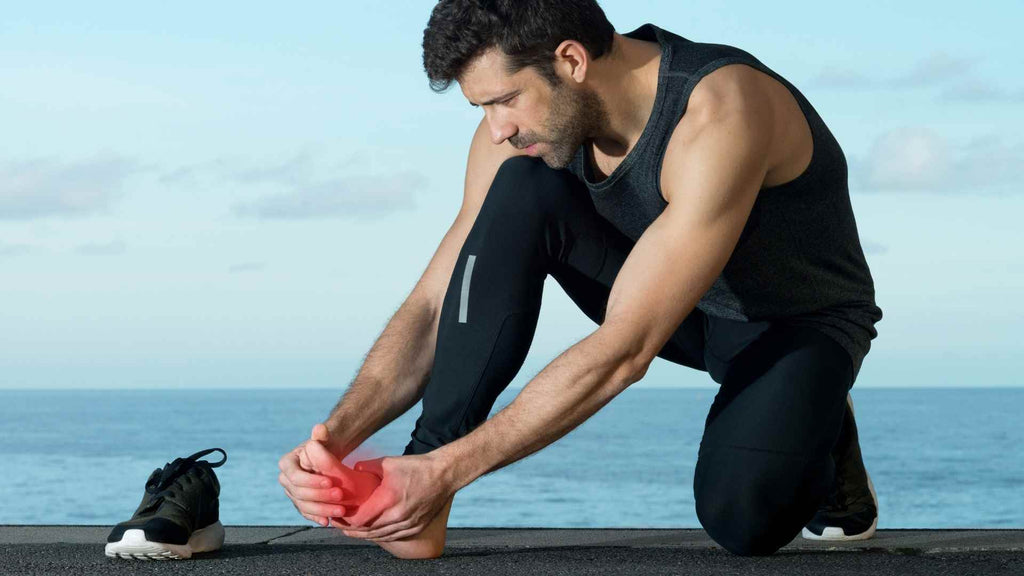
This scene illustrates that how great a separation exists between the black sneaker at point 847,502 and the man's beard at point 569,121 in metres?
0.71

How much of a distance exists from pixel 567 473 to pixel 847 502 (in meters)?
23.6

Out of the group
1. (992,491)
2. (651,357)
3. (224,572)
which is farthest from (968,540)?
(992,491)

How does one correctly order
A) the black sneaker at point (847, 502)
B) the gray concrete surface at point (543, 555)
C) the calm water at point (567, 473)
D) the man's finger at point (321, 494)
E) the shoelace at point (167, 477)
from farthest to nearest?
1. the calm water at point (567, 473)
2. the black sneaker at point (847, 502)
3. the shoelace at point (167, 477)
4. the gray concrete surface at point (543, 555)
5. the man's finger at point (321, 494)

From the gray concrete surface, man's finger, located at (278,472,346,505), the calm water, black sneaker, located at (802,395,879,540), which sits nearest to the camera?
man's finger, located at (278,472,346,505)

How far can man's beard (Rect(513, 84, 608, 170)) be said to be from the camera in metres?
1.70

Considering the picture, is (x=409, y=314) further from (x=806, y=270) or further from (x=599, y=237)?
(x=806, y=270)

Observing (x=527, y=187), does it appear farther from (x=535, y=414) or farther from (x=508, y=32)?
(x=535, y=414)

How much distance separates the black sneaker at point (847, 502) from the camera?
1.99 m

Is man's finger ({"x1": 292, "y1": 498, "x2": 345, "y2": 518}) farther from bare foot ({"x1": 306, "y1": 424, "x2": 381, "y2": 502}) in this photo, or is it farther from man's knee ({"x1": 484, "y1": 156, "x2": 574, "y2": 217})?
man's knee ({"x1": 484, "y1": 156, "x2": 574, "y2": 217})

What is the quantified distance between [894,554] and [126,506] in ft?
66.5

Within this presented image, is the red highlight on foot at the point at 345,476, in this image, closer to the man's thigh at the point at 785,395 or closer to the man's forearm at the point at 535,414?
the man's forearm at the point at 535,414

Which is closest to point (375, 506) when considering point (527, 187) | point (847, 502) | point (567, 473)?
point (527, 187)

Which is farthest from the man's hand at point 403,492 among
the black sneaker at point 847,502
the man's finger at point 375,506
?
the black sneaker at point 847,502

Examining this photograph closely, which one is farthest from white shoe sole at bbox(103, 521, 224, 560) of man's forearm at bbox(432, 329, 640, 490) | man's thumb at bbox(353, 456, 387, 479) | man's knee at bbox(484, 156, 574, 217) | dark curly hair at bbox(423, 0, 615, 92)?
dark curly hair at bbox(423, 0, 615, 92)
